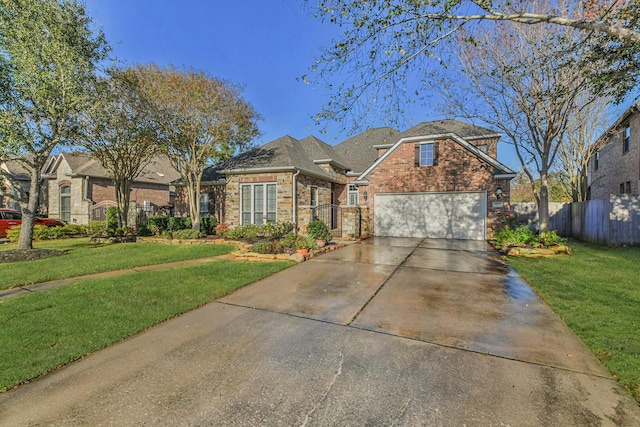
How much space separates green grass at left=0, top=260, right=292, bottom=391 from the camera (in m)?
2.98

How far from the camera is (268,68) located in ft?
36.0

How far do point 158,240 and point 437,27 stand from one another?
459 inches

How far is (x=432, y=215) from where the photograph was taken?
526 inches

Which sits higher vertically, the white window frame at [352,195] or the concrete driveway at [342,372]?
the white window frame at [352,195]

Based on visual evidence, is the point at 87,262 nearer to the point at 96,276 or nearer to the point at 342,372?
the point at 96,276

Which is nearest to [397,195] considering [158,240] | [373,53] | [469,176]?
[469,176]

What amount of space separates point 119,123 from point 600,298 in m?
14.9

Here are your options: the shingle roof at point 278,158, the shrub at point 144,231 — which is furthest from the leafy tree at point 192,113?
the shrub at point 144,231

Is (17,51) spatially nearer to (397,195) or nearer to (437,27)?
(437,27)

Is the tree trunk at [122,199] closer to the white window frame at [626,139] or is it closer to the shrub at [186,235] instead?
the shrub at [186,235]

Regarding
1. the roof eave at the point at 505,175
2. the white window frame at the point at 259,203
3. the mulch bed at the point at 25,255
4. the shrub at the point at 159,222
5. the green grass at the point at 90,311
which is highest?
the roof eave at the point at 505,175

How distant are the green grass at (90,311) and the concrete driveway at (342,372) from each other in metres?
0.27

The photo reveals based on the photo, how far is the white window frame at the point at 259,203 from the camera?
13.3m

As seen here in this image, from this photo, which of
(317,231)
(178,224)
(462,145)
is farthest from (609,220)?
(178,224)
